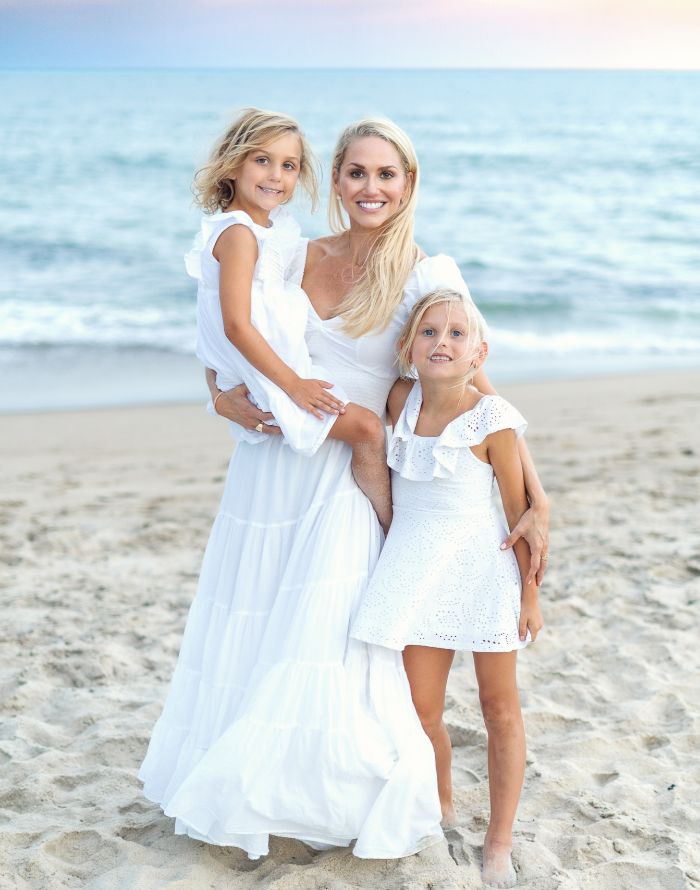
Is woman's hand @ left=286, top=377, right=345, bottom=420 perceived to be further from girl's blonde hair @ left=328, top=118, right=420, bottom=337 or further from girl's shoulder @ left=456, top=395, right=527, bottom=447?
girl's shoulder @ left=456, top=395, right=527, bottom=447

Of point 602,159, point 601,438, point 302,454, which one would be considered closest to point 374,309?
point 302,454

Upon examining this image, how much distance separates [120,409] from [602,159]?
2234 centimetres

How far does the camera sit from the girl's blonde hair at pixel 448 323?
2643 millimetres

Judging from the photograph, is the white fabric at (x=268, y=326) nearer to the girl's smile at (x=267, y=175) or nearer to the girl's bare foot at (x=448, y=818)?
the girl's smile at (x=267, y=175)

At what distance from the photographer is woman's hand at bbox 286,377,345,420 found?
2.62 metres

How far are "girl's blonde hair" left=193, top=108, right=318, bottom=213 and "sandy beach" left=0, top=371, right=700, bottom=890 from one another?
1.88 meters

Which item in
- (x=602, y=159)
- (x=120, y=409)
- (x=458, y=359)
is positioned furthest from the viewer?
(x=602, y=159)

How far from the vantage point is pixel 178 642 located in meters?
4.42

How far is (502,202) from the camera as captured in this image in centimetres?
2103

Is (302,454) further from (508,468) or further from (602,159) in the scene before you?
(602,159)

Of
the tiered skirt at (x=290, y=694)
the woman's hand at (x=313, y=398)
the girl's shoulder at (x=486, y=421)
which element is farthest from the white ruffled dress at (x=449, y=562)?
the woman's hand at (x=313, y=398)

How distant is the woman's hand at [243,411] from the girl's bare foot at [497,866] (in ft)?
4.29

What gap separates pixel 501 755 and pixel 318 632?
2.14ft

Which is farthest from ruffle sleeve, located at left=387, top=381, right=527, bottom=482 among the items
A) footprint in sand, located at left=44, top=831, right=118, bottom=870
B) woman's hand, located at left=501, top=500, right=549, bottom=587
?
footprint in sand, located at left=44, top=831, right=118, bottom=870
